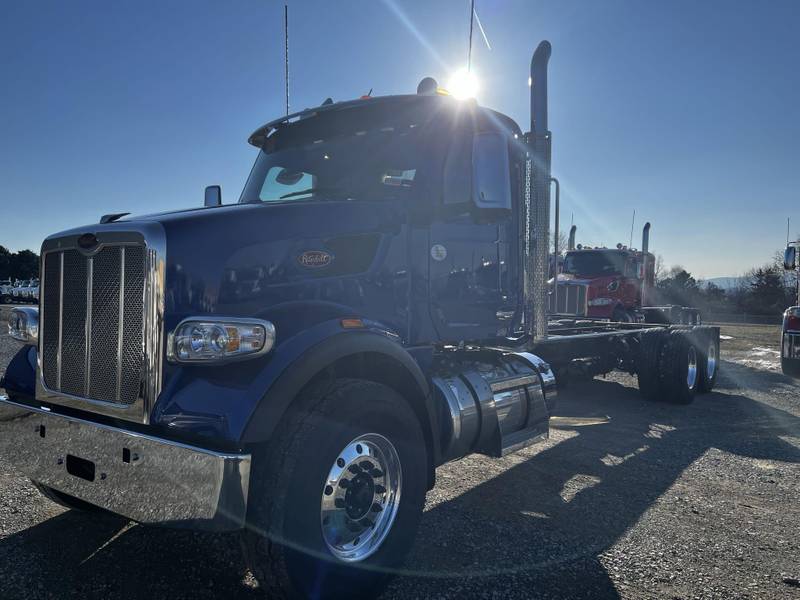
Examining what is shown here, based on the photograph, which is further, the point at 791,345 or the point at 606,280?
the point at 606,280

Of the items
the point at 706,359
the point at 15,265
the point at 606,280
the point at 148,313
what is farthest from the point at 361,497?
the point at 15,265

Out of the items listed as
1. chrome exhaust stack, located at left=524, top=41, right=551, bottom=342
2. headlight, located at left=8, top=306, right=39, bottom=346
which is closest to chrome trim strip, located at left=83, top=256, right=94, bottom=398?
headlight, located at left=8, top=306, right=39, bottom=346

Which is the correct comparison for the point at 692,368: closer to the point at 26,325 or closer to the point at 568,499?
the point at 568,499

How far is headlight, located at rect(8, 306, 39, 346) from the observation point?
344 cm

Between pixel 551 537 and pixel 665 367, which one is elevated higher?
pixel 665 367

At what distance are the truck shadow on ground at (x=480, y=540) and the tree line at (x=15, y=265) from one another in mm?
60403

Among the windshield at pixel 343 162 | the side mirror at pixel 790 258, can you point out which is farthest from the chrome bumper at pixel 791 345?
the windshield at pixel 343 162

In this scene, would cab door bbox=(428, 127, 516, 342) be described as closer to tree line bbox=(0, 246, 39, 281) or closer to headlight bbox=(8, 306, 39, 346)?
headlight bbox=(8, 306, 39, 346)

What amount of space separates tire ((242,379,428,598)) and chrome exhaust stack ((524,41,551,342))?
82.5 inches

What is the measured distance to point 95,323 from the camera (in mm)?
2881

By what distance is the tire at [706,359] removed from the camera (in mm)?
9375

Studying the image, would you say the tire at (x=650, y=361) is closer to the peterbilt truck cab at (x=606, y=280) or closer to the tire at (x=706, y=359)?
the tire at (x=706, y=359)

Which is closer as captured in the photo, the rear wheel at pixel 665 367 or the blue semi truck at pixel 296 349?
the blue semi truck at pixel 296 349

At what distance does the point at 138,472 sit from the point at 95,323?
0.84m
